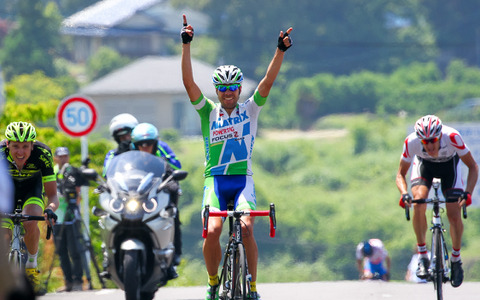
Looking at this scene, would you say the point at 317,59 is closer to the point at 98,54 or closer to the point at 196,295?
the point at 98,54

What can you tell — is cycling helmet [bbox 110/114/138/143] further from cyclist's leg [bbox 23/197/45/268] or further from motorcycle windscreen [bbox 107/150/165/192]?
motorcycle windscreen [bbox 107/150/165/192]

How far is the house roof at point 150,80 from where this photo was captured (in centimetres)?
10369

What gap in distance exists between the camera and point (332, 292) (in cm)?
1199

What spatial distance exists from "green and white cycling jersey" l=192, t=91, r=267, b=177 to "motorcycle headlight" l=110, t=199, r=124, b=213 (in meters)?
0.87

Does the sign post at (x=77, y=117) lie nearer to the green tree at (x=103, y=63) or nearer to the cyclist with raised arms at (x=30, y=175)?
the cyclist with raised arms at (x=30, y=175)

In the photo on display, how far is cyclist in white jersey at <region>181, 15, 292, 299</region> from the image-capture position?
343 inches

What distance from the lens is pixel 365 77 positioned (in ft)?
359

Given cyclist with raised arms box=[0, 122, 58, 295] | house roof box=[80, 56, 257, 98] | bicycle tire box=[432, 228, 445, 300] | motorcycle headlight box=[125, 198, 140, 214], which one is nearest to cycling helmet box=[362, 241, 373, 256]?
bicycle tire box=[432, 228, 445, 300]

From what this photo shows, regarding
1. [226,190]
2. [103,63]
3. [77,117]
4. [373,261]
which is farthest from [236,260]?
[103,63]

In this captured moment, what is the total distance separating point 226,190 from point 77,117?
22.8ft

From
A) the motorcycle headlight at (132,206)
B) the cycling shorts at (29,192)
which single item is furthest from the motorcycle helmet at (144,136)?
the motorcycle headlight at (132,206)

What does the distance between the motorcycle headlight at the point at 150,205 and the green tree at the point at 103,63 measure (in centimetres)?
10692

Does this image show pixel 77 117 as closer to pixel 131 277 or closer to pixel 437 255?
pixel 437 255

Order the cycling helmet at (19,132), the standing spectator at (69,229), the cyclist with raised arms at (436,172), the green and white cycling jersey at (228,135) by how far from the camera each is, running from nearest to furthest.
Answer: the green and white cycling jersey at (228,135), the cycling helmet at (19,132), the cyclist with raised arms at (436,172), the standing spectator at (69,229)
